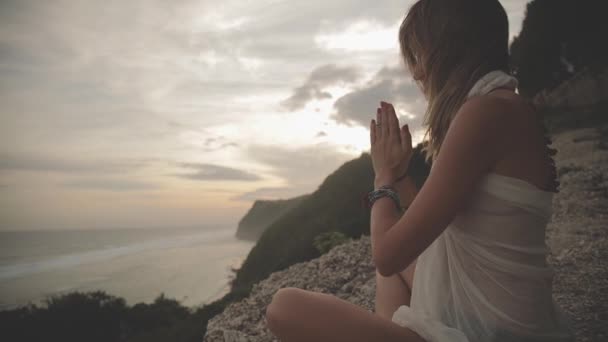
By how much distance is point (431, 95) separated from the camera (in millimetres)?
1707

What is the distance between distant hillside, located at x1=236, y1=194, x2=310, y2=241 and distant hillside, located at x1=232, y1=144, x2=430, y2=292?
2317 cm

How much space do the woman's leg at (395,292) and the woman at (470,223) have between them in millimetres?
569

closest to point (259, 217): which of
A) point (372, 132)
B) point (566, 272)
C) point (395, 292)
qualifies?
point (566, 272)

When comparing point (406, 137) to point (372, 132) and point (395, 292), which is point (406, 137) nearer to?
point (372, 132)

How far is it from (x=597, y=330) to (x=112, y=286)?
2121cm

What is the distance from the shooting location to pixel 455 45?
157 cm

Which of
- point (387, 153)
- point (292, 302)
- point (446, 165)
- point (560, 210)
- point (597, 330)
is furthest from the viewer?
point (560, 210)

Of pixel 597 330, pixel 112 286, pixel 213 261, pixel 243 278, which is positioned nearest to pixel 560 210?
pixel 597 330

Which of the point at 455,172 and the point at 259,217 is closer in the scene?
the point at 455,172

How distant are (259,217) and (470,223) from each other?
169 feet

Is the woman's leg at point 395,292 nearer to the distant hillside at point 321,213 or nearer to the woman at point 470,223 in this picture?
the woman at point 470,223

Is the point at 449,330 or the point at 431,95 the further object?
the point at 431,95

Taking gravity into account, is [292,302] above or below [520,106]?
below

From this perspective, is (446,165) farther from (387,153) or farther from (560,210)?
(560,210)
